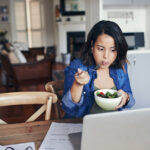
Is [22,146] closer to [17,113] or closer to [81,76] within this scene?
[81,76]

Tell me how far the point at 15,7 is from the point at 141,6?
6459 mm

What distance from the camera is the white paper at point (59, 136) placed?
900 millimetres

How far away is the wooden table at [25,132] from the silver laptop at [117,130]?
0.36 meters

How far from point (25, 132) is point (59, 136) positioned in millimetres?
170

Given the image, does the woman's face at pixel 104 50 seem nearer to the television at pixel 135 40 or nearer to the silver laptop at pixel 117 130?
the silver laptop at pixel 117 130

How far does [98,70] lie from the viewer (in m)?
1.22

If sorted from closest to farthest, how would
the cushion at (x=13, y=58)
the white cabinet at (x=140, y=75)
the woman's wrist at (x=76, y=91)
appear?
the woman's wrist at (x=76, y=91)
the white cabinet at (x=140, y=75)
the cushion at (x=13, y=58)

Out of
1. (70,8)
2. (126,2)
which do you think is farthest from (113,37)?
(70,8)

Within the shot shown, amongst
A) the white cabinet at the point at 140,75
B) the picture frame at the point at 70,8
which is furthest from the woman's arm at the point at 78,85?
the picture frame at the point at 70,8

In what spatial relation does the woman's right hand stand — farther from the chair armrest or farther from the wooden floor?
the chair armrest

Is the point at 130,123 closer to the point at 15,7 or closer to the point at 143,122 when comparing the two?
the point at 143,122

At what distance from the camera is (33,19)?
28.2 ft

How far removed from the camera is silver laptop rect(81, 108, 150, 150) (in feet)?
2.02

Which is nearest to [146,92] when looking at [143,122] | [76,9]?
[143,122]
